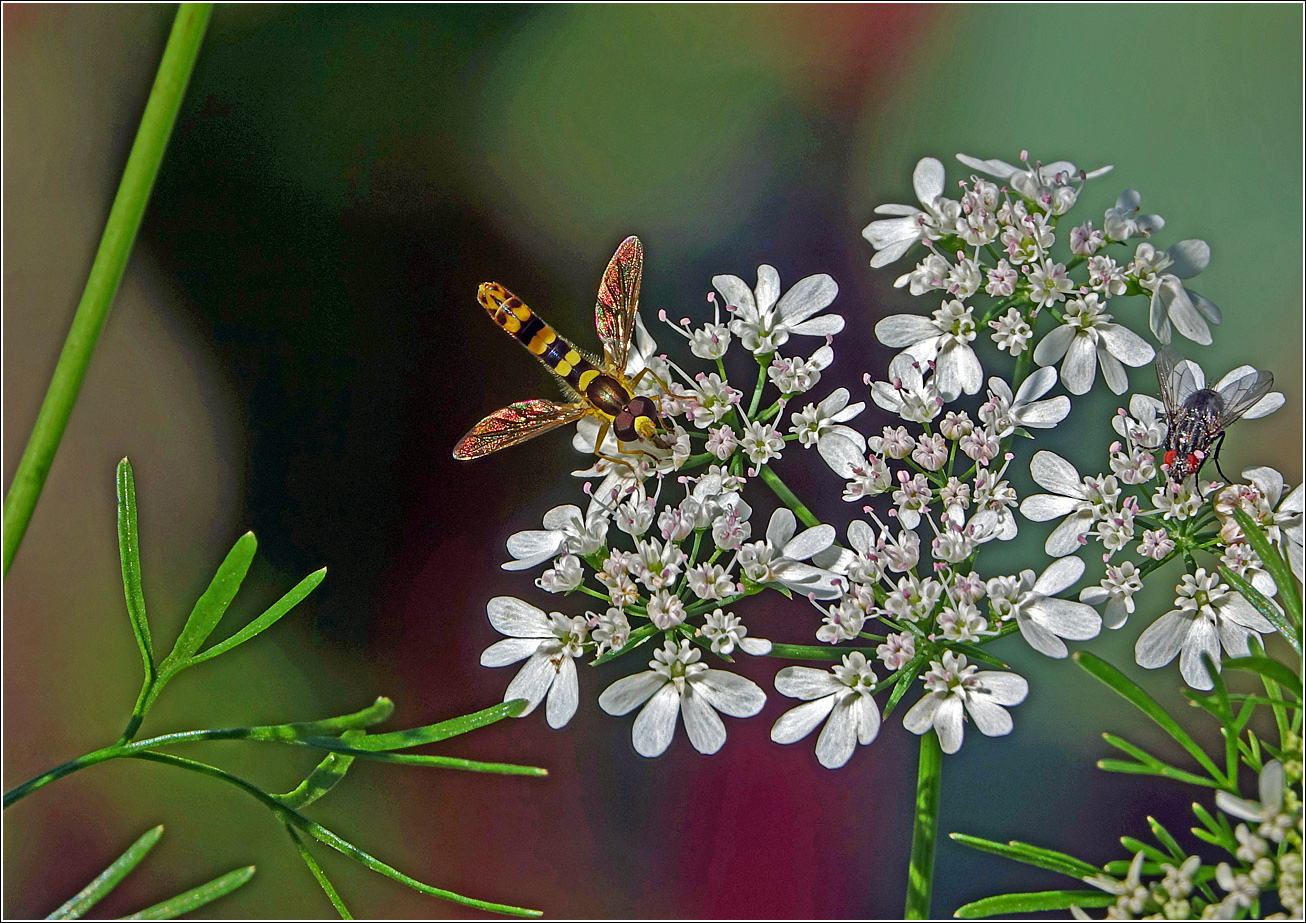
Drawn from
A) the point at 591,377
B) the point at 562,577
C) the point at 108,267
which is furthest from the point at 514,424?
the point at 108,267

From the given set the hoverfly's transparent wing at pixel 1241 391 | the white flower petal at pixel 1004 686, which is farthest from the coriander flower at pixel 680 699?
the hoverfly's transparent wing at pixel 1241 391

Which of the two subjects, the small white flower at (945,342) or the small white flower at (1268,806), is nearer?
the small white flower at (1268,806)

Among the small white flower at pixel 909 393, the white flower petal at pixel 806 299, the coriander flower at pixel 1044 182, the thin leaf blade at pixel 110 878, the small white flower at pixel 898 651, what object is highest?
the coriander flower at pixel 1044 182

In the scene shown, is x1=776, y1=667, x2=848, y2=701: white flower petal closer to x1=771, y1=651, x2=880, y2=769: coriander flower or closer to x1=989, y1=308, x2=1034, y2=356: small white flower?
x1=771, y1=651, x2=880, y2=769: coriander flower

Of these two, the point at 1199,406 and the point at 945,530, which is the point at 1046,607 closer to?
the point at 945,530

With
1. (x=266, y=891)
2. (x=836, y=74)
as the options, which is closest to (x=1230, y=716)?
(x=266, y=891)

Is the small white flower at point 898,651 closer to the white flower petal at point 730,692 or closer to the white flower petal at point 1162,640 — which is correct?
the white flower petal at point 730,692

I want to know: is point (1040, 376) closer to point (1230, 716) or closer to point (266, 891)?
point (1230, 716)
